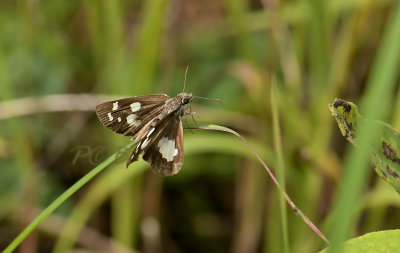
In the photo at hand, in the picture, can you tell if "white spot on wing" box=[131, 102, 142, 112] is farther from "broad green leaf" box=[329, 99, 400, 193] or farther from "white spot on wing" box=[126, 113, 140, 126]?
"broad green leaf" box=[329, 99, 400, 193]

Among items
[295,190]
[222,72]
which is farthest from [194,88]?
→ [295,190]

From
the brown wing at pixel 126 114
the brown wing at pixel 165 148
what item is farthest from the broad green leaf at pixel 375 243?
the brown wing at pixel 126 114

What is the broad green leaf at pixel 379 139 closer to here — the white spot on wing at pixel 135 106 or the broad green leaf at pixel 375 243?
the broad green leaf at pixel 375 243

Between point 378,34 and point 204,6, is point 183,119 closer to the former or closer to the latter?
point 378,34

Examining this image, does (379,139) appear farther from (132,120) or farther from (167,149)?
(132,120)

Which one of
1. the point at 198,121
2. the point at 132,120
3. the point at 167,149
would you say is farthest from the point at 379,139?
the point at 198,121

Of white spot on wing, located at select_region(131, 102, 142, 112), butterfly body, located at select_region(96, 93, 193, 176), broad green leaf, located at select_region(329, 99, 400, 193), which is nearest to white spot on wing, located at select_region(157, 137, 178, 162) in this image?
butterfly body, located at select_region(96, 93, 193, 176)
